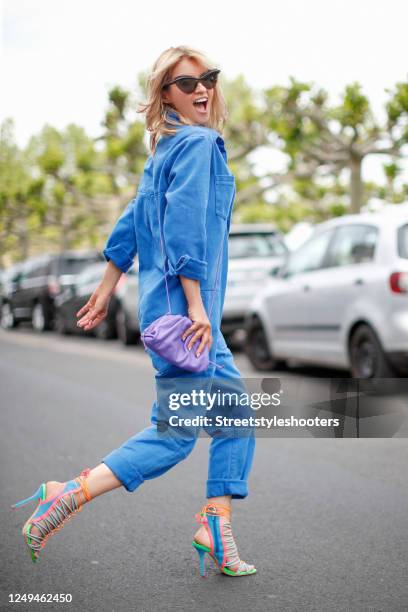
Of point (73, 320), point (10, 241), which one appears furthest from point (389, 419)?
point (10, 241)

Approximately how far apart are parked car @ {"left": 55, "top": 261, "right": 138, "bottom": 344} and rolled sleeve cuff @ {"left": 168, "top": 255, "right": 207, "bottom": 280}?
12.0 m

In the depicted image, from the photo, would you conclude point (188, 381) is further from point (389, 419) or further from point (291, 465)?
point (389, 419)

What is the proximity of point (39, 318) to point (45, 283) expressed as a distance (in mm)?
805

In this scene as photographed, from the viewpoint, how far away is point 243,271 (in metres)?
13.0

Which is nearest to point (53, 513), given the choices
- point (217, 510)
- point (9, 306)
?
point (217, 510)

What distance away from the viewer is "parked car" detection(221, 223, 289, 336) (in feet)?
42.6

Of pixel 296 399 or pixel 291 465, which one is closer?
pixel 296 399

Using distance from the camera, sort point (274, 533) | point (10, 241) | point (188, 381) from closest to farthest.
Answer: point (188, 381), point (274, 533), point (10, 241)

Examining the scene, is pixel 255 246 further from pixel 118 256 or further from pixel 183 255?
pixel 183 255

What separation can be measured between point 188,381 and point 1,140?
178 ft

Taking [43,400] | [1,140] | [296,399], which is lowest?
[43,400]

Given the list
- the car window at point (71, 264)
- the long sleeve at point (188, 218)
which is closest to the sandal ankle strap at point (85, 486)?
the long sleeve at point (188, 218)

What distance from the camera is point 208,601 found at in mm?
3166

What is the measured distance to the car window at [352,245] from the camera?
8289 millimetres
